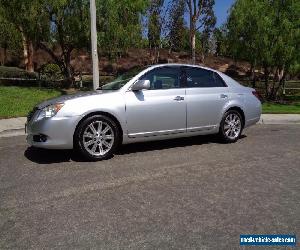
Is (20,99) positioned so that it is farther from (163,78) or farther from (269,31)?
(269,31)

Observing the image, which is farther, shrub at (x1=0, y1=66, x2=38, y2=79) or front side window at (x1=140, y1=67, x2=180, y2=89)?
shrub at (x1=0, y1=66, x2=38, y2=79)

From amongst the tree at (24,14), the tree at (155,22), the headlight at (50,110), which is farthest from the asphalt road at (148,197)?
the tree at (155,22)

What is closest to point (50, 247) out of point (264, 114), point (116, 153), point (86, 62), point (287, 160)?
point (116, 153)

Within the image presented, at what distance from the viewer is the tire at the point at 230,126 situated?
8505 millimetres

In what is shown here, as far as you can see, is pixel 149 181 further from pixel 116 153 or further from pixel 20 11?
pixel 20 11

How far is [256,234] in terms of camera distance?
13.5ft

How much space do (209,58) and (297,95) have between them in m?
22.4

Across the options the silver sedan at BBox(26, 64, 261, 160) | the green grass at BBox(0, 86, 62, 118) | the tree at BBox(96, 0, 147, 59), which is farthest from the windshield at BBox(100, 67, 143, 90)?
the tree at BBox(96, 0, 147, 59)

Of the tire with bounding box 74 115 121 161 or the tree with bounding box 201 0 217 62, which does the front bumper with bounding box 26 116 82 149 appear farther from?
the tree with bounding box 201 0 217 62

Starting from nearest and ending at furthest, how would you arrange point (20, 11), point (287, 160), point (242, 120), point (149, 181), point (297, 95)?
1. point (149, 181)
2. point (287, 160)
3. point (242, 120)
4. point (20, 11)
5. point (297, 95)

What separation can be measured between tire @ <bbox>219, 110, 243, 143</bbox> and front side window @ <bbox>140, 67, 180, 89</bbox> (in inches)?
52.7

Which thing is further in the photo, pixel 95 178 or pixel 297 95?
pixel 297 95

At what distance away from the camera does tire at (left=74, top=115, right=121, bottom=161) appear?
6816 millimetres

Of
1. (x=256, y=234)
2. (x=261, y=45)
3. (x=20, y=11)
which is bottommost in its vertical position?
(x=256, y=234)
